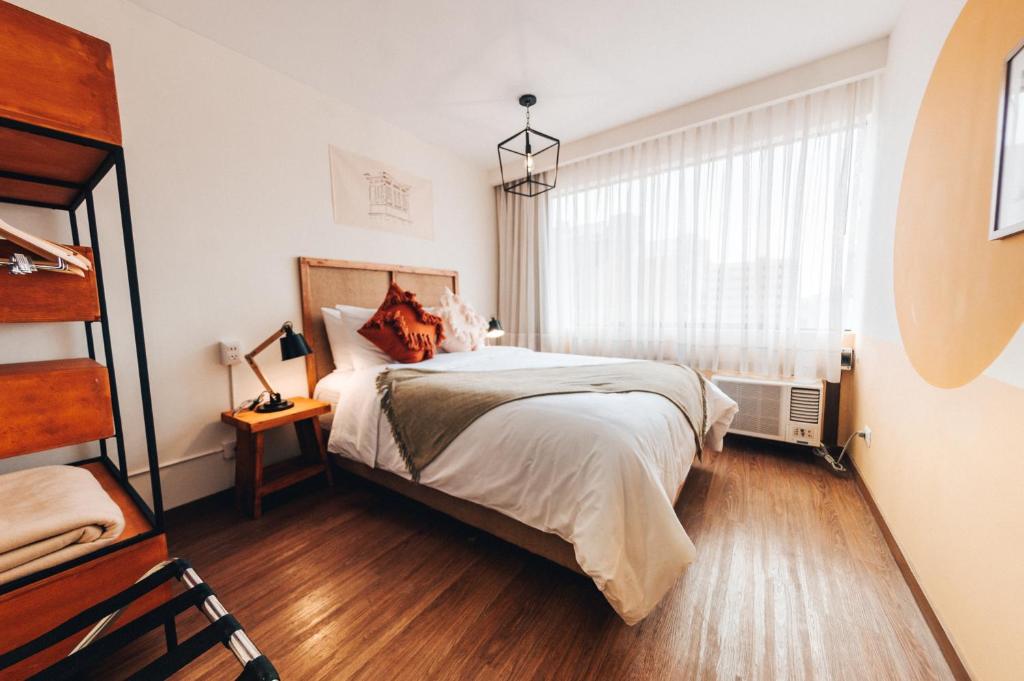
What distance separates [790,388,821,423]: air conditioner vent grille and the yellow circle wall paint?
1019 mm

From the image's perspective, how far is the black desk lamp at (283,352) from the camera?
203 cm

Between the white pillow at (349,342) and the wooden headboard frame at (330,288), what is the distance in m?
0.07

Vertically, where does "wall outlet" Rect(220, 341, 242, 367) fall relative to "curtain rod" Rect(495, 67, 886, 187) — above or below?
below

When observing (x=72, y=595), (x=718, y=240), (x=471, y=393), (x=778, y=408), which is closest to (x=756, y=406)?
(x=778, y=408)

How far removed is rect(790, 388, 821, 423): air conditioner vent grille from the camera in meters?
2.54

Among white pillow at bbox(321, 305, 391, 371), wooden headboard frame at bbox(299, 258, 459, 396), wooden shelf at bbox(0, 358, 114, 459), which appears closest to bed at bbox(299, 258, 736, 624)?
white pillow at bbox(321, 305, 391, 371)

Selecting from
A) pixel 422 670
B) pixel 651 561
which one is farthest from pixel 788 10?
pixel 422 670

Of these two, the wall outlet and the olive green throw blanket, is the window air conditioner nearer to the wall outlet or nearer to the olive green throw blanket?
the olive green throw blanket

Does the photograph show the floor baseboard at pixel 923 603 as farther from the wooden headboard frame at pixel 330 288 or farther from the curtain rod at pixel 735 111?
the wooden headboard frame at pixel 330 288

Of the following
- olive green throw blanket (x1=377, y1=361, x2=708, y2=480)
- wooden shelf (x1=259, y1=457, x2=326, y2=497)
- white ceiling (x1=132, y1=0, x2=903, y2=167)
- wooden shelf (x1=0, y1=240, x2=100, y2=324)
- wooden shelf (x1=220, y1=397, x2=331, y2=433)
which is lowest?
wooden shelf (x1=259, y1=457, x2=326, y2=497)

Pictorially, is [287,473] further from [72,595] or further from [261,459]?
[72,595]

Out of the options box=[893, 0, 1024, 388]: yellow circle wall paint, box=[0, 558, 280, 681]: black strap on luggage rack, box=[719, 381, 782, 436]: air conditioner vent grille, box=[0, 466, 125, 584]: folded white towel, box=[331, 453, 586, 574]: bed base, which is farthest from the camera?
box=[719, 381, 782, 436]: air conditioner vent grille

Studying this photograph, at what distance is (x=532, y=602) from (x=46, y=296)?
175 cm

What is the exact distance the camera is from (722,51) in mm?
2268
